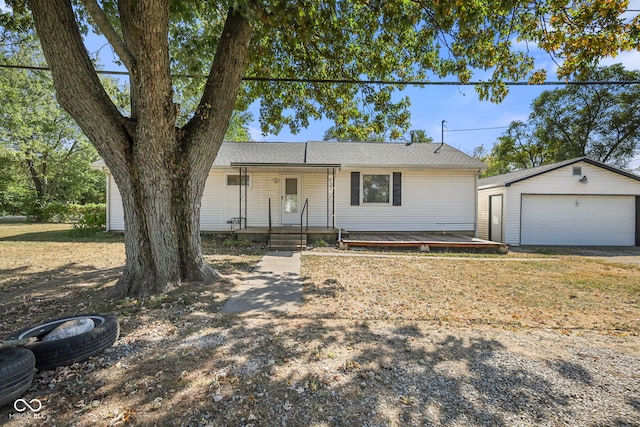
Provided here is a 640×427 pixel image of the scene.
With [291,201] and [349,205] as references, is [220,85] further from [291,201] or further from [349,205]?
[349,205]

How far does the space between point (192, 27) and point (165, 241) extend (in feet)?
17.2

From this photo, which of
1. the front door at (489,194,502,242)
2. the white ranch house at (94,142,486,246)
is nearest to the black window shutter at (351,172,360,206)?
the white ranch house at (94,142,486,246)

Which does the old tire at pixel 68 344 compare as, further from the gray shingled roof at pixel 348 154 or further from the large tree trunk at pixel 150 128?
the gray shingled roof at pixel 348 154

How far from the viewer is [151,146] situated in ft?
13.5

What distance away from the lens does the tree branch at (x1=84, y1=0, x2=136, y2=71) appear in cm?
372

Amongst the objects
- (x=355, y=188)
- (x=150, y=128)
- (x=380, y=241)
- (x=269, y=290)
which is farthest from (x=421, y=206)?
(x=150, y=128)

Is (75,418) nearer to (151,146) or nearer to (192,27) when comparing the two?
(151,146)

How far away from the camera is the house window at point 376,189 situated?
38.9 feet

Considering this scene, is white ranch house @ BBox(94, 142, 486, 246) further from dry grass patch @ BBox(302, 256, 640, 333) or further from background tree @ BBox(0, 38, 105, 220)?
background tree @ BBox(0, 38, 105, 220)

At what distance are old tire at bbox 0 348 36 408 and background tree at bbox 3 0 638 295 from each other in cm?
223

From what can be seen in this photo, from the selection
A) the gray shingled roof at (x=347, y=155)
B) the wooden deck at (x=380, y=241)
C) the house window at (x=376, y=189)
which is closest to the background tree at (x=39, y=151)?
the gray shingled roof at (x=347, y=155)

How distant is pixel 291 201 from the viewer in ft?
38.6

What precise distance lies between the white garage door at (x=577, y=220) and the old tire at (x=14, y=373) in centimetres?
1408

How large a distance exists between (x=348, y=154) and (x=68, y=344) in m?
11.5
